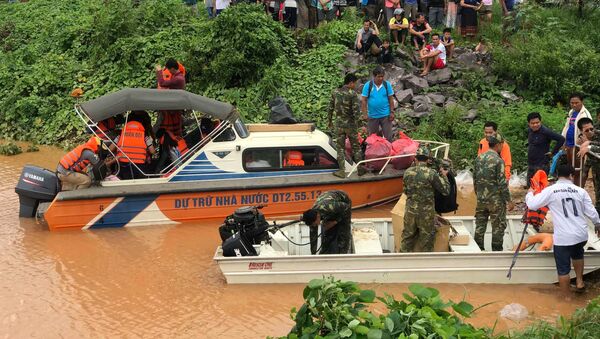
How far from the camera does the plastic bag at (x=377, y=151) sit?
42.3ft

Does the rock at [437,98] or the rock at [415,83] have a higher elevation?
the rock at [415,83]

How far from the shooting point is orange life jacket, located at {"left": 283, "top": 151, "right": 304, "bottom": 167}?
41.1 feet

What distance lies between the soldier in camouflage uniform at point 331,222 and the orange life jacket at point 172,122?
3.87 m

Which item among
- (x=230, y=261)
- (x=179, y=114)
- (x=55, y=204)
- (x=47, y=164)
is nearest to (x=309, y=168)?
(x=179, y=114)

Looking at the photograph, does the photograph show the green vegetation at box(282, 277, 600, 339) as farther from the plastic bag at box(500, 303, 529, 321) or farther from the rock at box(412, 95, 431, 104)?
the rock at box(412, 95, 431, 104)

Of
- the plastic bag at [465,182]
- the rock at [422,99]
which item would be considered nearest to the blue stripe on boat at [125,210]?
the plastic bag at [465,182]

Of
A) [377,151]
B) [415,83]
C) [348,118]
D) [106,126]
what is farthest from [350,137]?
[106,126]

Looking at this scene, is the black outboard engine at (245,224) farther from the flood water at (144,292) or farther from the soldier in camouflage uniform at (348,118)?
the soldier in camouflage uniform at (348,118)

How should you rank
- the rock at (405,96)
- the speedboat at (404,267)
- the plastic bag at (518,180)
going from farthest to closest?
the rock at (405,96) < the plastic bag at (518,180) < the speedboat at (404,267)

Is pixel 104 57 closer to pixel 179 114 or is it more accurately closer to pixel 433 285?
pixel 179 114

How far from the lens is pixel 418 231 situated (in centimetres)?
1002

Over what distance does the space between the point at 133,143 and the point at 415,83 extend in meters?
6.83

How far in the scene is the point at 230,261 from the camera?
9789 mm

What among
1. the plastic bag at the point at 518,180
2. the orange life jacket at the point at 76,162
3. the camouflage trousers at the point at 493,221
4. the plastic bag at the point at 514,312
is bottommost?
the plastic bag at the point at 514,312
